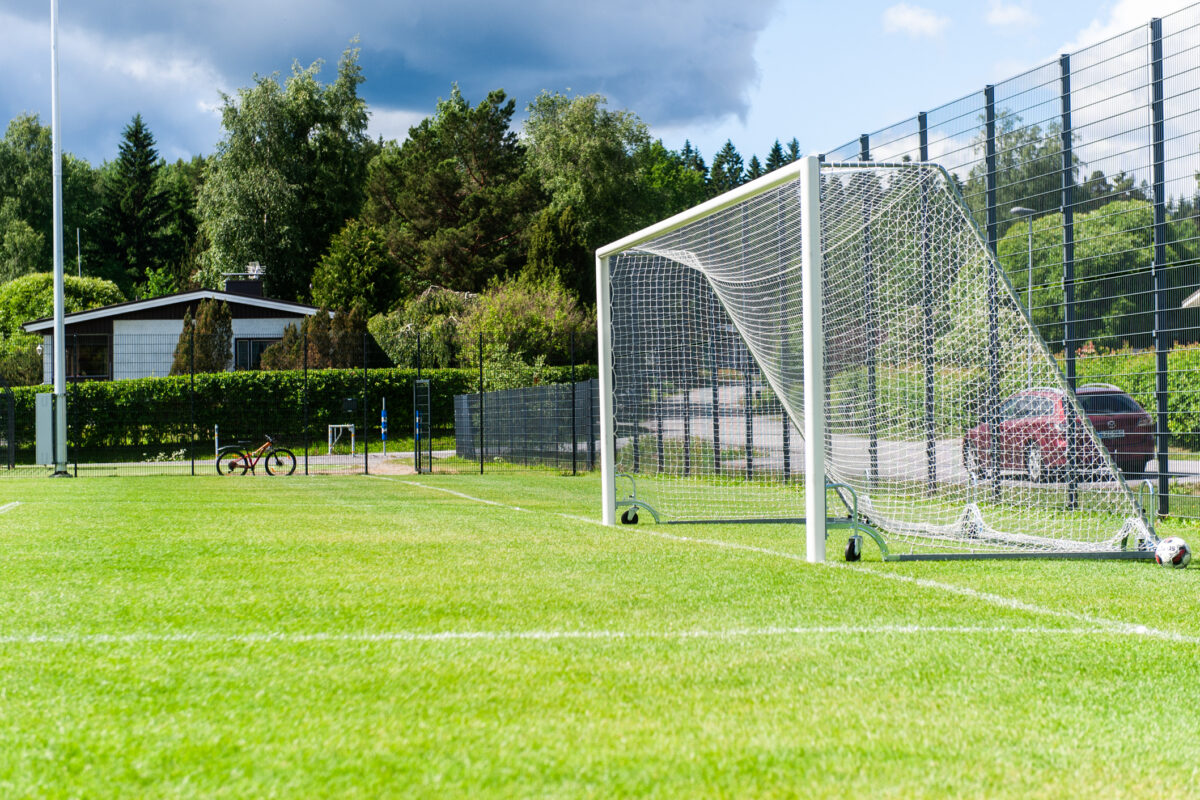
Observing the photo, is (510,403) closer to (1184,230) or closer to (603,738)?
(1184,230)

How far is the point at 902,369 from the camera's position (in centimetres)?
743

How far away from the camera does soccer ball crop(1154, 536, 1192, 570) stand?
6023 mm

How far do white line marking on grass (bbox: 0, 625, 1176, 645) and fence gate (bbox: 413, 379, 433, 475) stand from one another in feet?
46.4

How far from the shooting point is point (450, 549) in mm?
6582

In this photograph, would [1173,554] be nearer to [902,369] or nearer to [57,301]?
[902,369]

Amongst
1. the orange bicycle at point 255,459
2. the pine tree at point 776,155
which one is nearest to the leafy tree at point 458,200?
the orange bicycle at point 255,459

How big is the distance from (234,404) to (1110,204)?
1767 centimetres

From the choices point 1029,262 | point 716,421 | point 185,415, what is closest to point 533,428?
point 185,415

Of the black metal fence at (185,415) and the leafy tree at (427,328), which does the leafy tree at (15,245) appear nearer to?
the leafy tree at (427,328)

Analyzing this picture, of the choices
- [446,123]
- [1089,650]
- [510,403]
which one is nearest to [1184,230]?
[1089,650]

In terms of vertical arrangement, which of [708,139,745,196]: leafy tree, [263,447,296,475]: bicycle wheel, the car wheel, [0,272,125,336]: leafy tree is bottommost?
[263,447,296,475]: bicycle wheel

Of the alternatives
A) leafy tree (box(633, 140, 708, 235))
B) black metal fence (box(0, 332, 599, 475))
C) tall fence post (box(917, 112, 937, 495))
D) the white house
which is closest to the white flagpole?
black metal fence (box(0, 332, 599, 475))

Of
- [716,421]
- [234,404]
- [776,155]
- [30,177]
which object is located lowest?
[716,421]

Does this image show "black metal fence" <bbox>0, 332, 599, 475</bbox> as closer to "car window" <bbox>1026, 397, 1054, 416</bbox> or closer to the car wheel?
the car wheel
